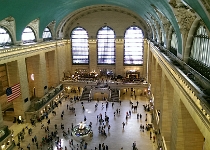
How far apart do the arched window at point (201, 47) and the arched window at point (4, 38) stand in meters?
15.8

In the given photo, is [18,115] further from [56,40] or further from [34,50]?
[56,40]

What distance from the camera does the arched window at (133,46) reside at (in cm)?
3419

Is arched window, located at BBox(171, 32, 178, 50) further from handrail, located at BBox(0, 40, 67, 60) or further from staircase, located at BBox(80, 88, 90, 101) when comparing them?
staircase, located at BBox(80, 88, 90, 101)

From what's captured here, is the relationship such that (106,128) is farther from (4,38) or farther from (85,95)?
(4,38)

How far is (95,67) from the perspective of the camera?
3578 centimetres

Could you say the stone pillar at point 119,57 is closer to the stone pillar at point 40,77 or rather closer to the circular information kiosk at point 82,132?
the stone pillar at point 40,77

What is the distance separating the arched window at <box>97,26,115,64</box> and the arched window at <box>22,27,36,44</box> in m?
12.7

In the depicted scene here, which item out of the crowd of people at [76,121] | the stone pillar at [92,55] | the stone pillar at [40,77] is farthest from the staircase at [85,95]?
the stone pillar at [40,77]

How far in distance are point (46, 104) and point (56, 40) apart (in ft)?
33.6

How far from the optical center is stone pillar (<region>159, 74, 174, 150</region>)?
1516 centimetres

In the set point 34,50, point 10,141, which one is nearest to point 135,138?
point 10,141

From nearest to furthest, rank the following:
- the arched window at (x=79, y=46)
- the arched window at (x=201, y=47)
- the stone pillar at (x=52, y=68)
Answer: the arched window at (x=201, y=47) < the stone pillar at (x=52, y=68) < the arched window at (x=79, y=46)

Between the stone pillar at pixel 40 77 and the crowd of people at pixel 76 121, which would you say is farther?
the stone pillar at pixel 40 77

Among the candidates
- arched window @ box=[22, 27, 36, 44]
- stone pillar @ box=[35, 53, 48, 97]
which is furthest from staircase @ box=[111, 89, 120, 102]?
arched window @ box=[22, 27, 36, 44]
